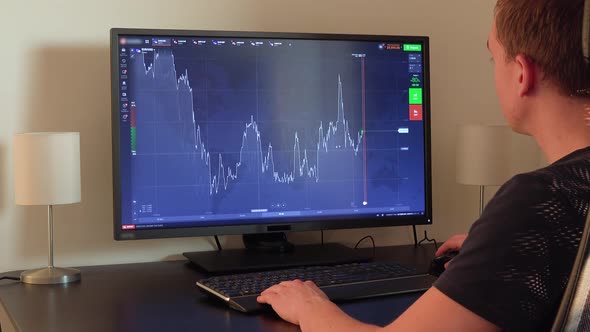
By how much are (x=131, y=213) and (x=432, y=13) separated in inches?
40.1

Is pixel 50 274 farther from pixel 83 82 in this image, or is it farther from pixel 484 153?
pixel 484 153

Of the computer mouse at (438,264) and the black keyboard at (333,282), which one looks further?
the computer mouse at (438,264)

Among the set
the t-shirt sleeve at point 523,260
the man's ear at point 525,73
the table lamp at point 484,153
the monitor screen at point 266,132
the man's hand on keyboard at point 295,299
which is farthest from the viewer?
the table lamp at point 484,153

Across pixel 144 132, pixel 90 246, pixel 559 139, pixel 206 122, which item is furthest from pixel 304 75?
pixel 559 139

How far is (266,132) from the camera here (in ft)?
6.15

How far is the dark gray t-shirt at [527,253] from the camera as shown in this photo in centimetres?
98

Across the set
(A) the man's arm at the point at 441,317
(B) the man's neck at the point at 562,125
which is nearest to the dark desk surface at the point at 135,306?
(A) the man's arm at the point at 441,317

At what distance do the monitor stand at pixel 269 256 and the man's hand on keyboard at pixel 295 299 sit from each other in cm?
32

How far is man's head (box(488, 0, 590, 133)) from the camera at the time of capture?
103 cm

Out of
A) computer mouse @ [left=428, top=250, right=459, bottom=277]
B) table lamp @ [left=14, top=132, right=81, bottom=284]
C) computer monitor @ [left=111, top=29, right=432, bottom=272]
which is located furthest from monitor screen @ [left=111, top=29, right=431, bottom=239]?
computer mouse @ [left=428, top=250, right=459, bottom=277]

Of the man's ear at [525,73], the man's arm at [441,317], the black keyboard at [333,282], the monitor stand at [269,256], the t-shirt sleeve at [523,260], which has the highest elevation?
the man's ear at [525,73]

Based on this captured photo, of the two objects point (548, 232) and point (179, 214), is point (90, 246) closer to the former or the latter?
point (179, 214)

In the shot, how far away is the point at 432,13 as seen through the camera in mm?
2234

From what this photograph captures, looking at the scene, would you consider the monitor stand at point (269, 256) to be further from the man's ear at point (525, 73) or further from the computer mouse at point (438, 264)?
the man's ear at point (525, 73)
